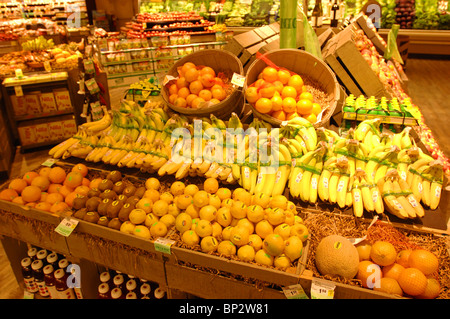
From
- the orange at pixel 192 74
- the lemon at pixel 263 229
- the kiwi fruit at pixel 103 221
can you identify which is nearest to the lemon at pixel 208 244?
the lemon at pixel 263 229

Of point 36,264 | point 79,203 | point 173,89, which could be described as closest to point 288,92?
point 173,89

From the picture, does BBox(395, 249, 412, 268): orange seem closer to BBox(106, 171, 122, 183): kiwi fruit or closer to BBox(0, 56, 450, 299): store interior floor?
BBox(106, 171, 122, 183): kiwi fruit

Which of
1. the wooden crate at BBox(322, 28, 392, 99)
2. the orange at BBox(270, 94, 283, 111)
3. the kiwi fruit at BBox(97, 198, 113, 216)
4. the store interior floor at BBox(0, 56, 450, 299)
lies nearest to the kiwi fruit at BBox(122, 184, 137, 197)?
the kiwi fruit at BBox(97, 198, 113, 216)

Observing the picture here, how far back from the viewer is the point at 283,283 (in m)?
1.60

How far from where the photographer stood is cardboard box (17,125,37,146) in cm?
489

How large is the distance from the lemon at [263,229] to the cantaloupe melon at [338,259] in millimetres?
280

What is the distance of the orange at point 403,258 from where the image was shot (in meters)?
1.65

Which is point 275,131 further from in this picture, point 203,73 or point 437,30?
point 437,30

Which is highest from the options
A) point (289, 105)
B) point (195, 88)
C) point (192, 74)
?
point (192, 74)

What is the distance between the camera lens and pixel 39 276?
2.47 meters

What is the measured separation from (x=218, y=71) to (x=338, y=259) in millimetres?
2231

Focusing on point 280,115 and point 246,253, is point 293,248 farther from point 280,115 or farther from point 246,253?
point 280,115

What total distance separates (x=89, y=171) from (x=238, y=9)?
8935 millimetres

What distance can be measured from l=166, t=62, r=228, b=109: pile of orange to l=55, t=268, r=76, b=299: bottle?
1.58 metres
